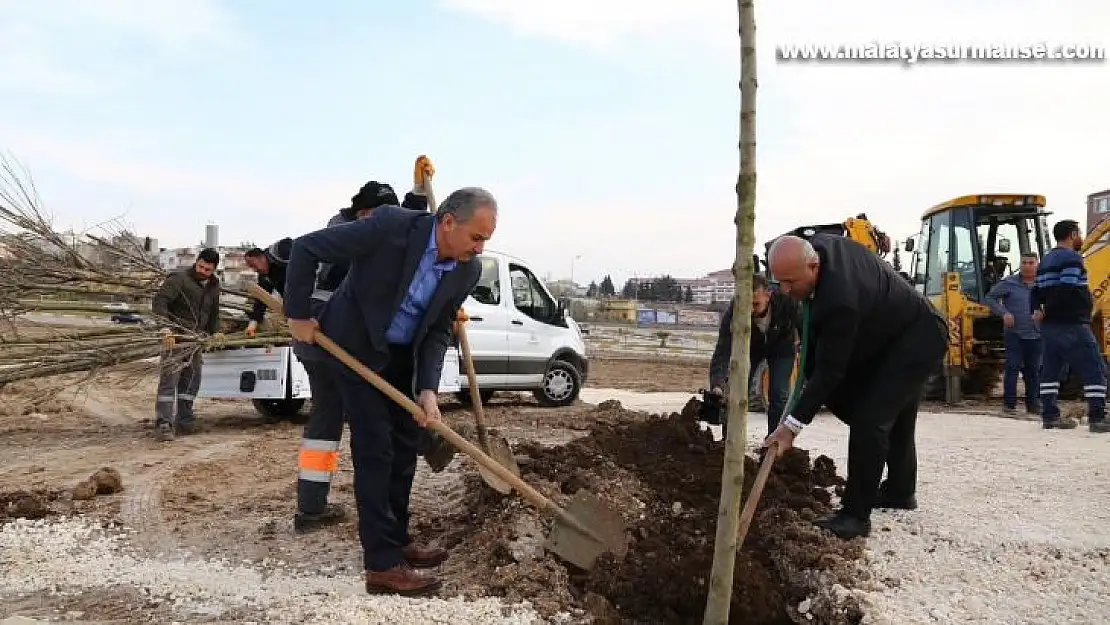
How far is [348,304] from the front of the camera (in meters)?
3.94

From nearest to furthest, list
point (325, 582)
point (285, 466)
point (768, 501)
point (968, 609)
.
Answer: point (968, 609) < point (325, 582) < point (768, 501) < point (285, 466)

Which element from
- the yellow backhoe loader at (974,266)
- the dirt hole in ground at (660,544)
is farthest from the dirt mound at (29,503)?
the yellow backhoe loader at (974,266)

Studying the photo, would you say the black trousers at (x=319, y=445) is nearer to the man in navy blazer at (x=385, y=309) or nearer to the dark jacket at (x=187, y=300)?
the man in navy blazer at (x=385, y=309)

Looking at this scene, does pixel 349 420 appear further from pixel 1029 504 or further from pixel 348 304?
pixel 1029 504

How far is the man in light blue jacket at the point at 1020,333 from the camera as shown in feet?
31.6

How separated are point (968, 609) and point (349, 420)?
2766 millimetres

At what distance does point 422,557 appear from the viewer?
4164 millimetres

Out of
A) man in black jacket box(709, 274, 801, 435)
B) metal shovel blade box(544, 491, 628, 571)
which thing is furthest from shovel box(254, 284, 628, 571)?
man in black jacket box(709, 274, 801, 435)

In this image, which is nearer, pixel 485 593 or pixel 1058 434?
pixel 485 593

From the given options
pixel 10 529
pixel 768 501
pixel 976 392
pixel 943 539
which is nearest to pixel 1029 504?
pixel 943 539

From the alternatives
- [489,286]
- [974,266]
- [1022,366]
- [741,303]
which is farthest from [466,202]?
[974,266]

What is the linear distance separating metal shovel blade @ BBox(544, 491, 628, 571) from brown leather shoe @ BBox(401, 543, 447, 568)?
2.02ft

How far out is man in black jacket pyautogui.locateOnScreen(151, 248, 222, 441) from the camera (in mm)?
7965

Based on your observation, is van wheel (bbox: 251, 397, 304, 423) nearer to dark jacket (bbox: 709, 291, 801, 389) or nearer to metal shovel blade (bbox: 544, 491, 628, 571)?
dark jacket (bbox: 709, 291, 801, 389)
